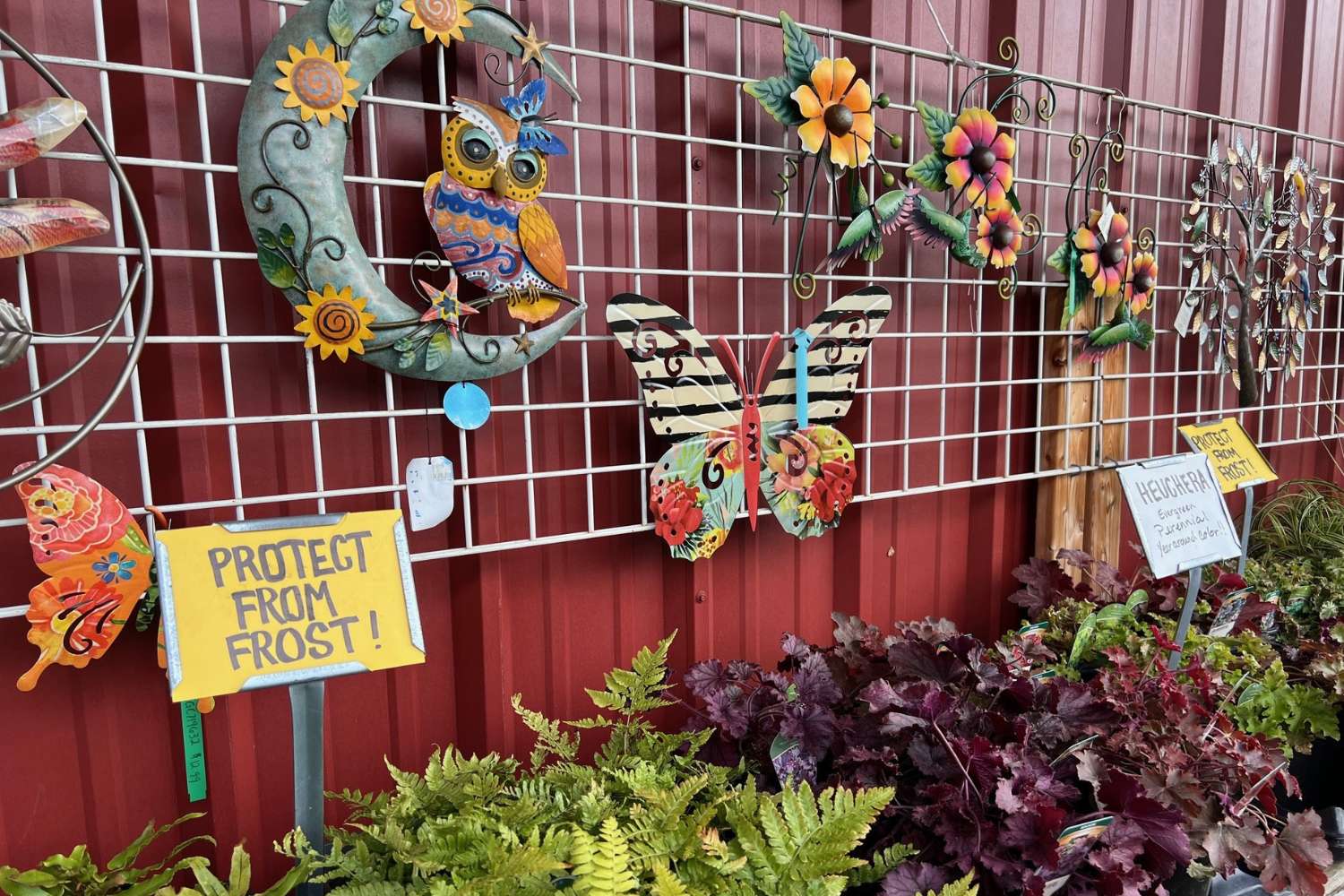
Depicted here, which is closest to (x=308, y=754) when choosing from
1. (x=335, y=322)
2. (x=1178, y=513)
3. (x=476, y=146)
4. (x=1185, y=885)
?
(x=335, y=322)

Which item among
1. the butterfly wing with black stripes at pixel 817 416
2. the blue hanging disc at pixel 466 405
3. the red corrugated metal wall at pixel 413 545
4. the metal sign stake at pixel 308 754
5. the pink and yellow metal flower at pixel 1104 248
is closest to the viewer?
the metal sign stake at pixel 308 754

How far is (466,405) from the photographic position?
1.02 m

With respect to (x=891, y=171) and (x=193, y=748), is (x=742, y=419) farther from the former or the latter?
(x=193, y=748)

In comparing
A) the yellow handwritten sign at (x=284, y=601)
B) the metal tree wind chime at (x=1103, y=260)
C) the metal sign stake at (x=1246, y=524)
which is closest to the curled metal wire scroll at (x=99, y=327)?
the yellow handwritten sign at (x=284, y=601)

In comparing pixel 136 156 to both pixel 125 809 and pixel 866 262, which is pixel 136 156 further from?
pixel 866 262

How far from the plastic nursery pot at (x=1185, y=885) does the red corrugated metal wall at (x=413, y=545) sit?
663mm

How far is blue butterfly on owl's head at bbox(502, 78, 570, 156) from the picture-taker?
38.6 inches

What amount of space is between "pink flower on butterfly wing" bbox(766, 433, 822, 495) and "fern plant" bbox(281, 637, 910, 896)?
465 mm

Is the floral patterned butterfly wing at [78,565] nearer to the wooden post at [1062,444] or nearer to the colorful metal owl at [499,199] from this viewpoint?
the colorful metal owl at [499,199]

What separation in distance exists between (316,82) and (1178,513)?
1.47m

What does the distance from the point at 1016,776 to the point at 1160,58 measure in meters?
1.77

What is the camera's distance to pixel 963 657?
1.15 meters

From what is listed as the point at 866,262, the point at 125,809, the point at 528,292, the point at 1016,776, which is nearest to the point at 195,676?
the point at 125,809

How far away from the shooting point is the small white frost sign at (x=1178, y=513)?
1299mm
